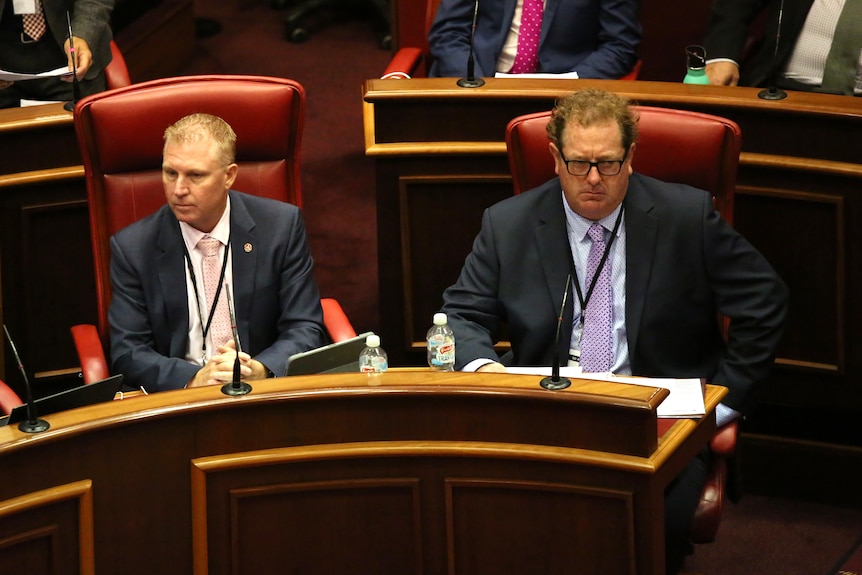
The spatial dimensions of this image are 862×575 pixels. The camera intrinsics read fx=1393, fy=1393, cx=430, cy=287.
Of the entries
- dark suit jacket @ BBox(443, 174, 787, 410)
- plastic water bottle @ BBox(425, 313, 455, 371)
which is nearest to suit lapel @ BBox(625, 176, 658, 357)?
dark suit jacket @ BBox(443, 174, 787, 410)

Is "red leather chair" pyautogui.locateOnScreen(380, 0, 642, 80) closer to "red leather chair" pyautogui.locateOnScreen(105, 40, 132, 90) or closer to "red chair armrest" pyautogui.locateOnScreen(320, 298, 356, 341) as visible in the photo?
"red leather chair" pyautogui.locateOnScreen(105, 40, 132, 90)

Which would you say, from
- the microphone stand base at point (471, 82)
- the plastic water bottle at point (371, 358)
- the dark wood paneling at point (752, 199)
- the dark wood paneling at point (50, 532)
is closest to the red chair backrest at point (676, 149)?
the dark wood paneling at point (752, 199)

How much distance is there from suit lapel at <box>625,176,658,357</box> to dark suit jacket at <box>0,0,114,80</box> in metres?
1.76

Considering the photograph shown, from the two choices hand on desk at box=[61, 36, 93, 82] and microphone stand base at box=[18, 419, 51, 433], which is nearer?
microphone stand base at box=[18, 419, 51, 433]

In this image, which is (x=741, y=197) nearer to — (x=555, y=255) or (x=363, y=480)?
(x=555, y=255)

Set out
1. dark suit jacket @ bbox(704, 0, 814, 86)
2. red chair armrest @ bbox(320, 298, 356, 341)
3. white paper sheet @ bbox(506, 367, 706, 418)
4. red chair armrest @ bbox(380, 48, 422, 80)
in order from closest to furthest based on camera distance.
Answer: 1. white paper sheet @ bbox(506, 367, 706, 418)
2. red chair armrest @ bbox(320, 298, 356, 341)
3. dark suit jacket @ bbox(704, 0, 814, 86)
4. red chair armrest @ bbox(380, 48, 422, 80)

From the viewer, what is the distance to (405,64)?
13.1ft

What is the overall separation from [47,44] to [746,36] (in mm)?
1970

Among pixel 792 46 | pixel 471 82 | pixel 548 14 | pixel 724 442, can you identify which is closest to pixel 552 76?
pixel 471 82

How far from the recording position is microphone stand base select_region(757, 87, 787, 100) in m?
3.21

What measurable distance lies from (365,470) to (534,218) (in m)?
0.79

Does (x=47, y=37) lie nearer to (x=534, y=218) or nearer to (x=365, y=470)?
(x=534, y=218)

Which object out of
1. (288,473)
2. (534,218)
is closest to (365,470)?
(288,473)

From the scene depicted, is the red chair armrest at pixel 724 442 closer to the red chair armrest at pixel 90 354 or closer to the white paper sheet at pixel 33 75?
the red chair armrest at pixel 90 354
